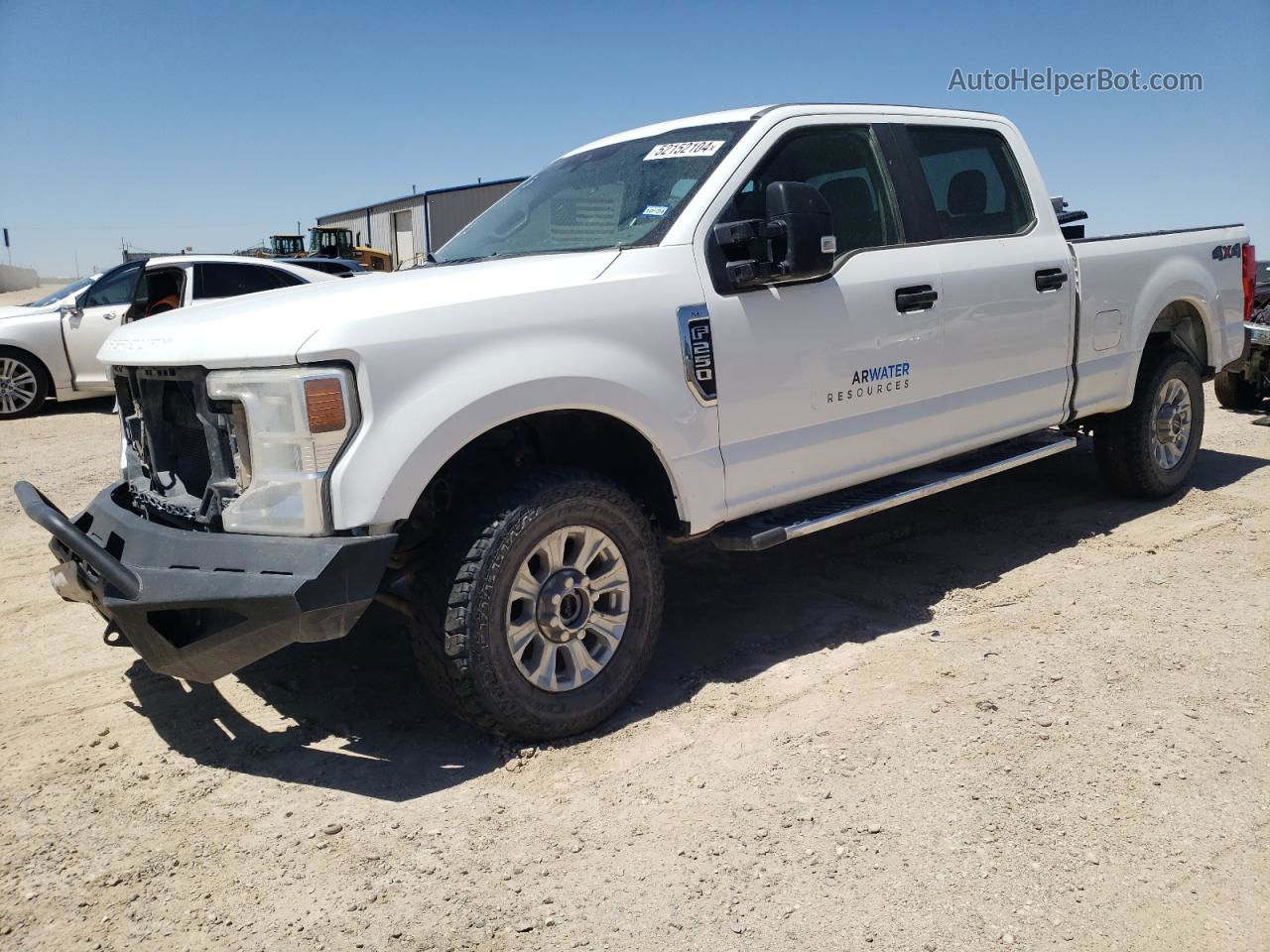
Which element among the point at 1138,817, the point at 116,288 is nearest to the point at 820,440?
the point at 1138,817

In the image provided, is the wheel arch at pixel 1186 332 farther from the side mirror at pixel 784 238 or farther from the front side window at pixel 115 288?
the front side window at pixel 115 288

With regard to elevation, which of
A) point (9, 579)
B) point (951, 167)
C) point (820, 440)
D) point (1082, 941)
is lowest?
point (1082, 941)

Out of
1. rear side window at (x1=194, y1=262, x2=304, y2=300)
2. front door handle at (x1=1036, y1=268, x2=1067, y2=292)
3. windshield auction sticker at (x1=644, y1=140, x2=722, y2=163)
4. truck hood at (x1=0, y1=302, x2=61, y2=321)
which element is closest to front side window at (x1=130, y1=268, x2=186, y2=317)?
rear side window at (x1=194, y1=262, x2=304, y2=300)

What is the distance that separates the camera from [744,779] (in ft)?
9.96

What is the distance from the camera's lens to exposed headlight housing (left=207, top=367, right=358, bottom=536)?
2.76 meters

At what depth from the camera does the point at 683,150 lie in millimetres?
3986

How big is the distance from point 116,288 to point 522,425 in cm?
945

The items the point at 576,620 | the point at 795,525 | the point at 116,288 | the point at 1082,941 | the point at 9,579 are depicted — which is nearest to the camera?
the point at 1082,941

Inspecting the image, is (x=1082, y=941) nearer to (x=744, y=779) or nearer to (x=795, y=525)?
(x=744, y=779)

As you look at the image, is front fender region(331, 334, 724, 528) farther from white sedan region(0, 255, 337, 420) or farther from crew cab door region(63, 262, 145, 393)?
crew cab door region(63, 262, 145, 393)

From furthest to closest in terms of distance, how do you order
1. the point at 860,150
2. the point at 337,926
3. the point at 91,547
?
1. the point at 860,150
2. the point at 91,547
3. the point at 337,926

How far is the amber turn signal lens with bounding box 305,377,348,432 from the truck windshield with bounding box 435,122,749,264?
1.30m

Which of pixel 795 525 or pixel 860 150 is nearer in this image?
pixel 795 525

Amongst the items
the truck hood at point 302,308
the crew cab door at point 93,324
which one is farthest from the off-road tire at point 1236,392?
the crew cab door at point 93,324
